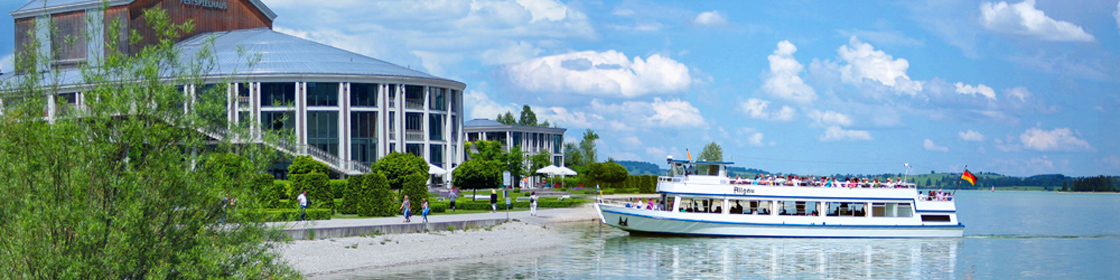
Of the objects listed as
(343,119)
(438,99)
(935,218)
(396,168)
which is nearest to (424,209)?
(396,168)

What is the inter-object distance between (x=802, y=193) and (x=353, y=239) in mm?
23726

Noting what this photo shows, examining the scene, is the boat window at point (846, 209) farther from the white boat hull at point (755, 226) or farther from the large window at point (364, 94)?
the large window at point (364, 94)

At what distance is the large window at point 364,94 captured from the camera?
8700 centimetres

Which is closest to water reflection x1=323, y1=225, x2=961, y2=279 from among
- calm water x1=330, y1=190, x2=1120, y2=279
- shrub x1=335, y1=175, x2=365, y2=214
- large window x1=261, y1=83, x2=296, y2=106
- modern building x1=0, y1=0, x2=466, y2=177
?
calm water x1=330, y1=190, x2=1120, y2=279

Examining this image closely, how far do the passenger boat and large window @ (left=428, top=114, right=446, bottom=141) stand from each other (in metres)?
40.4

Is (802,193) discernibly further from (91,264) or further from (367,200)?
(91,264)

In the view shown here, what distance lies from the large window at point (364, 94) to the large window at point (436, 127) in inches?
243

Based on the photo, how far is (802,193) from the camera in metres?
52.0

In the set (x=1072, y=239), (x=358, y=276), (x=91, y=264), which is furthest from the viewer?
(x=1072, y=239)

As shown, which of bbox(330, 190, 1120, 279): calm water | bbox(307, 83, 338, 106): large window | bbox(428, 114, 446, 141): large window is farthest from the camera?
bbox(428, 114, 446, 141): large window

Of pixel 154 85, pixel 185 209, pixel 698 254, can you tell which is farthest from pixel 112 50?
pixel 698 254

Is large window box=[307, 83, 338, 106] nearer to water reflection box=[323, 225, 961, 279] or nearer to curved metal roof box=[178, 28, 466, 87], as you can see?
curved metal roof box=[178, 28, 466, 87]

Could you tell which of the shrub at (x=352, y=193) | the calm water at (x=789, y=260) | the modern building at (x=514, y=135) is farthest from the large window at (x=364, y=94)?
the modern building at (x=514, y=135)

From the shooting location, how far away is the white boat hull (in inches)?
2050
